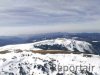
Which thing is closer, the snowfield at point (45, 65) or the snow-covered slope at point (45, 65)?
the snow-covered slope at point (45, 65)

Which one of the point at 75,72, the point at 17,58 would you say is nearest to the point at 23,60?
the point at 17,58

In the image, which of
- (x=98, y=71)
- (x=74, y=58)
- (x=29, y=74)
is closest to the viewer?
(x=29, y=74)

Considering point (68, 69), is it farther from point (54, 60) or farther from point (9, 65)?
point (9, 65)

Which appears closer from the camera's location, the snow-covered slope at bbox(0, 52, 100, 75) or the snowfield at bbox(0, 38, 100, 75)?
the snow-covered slope at bbox(0, 52, 100, 75)

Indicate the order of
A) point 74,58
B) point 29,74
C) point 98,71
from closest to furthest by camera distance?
point 29,74, point 98,71, point 74,58

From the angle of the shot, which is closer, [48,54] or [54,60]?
[54,60]

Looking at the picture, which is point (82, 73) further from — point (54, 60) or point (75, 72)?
point (54, 60)

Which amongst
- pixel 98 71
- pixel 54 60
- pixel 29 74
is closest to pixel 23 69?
pixel 29 74
